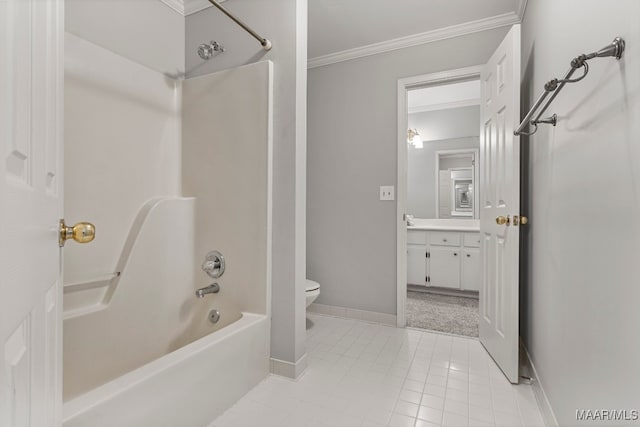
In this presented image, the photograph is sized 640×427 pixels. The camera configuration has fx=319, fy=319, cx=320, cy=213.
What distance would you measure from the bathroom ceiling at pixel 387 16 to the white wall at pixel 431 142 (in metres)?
1.84

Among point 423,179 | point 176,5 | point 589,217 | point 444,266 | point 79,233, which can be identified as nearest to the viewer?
point 79,233

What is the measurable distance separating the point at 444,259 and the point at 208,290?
2.77m

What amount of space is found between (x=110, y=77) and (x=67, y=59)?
0.69 ft

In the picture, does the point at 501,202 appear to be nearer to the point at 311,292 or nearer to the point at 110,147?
the point at 311,292

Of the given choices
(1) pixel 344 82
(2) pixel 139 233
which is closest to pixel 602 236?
(2) pixel 139 233

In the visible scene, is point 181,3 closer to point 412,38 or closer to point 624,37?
point 412,38

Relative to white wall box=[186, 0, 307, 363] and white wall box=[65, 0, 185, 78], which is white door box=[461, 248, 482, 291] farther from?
white wall box=[65, 0, 185, 78]

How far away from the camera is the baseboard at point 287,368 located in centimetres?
176

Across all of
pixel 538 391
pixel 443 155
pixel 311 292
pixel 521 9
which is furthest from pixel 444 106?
pixel 538 391

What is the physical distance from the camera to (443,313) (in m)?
3.02

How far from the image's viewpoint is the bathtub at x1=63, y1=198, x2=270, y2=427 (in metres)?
1.09

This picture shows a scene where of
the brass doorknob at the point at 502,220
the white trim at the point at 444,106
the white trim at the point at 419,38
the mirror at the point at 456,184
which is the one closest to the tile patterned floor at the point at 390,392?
the brass doorknob at the point at 502,220

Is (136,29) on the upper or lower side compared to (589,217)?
upper

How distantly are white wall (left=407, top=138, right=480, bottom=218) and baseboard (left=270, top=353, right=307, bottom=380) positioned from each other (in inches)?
119
